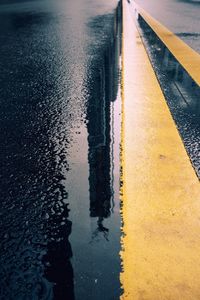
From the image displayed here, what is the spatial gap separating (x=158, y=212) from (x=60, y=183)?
0.61 m

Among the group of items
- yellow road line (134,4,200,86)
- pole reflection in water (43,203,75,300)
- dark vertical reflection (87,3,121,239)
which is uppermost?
yellow road line (134,4,200,86)

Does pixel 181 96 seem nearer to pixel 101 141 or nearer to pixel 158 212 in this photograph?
pixel 101 141

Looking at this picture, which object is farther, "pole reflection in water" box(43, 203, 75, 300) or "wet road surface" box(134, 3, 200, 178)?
"wet road surface" box(134, 3, 200, 178)

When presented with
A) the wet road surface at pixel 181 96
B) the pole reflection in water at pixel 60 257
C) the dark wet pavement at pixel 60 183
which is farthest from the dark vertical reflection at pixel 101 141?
the wet road surface at pixel 181 96

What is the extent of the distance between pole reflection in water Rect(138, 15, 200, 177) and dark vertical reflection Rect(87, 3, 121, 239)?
22.2 inches

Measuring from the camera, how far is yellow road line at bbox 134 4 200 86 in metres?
4.46

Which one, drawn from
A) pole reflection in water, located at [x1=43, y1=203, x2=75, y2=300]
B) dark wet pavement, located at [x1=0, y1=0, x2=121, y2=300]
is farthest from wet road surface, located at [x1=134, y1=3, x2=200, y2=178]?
pole reflection in water, located at [x1=43, y1=203, x2=75, y2=300]

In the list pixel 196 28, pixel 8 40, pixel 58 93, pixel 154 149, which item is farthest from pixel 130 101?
pixel 196 28

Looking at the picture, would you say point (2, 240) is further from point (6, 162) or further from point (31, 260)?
point (6, 162)

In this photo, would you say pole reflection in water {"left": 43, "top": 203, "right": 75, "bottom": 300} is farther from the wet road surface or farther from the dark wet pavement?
the wet road surface

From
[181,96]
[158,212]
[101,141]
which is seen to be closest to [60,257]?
[158,212]

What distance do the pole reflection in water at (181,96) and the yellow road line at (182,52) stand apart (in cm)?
8

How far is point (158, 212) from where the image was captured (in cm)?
172

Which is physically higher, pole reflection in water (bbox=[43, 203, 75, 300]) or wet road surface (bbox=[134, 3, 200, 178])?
wet road surface (bbox=[134, 3, 200, 178])
